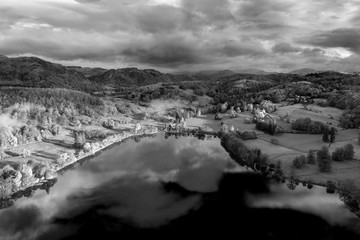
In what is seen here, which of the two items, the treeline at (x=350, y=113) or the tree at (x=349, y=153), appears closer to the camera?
the tree at (x=349, y=153)

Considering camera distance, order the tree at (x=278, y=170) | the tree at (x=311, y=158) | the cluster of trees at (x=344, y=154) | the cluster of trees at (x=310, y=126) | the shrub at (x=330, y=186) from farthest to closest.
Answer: the cluster of trees at (x=310, y=126) → the tree at (x=311, y=158) → the cluster of trees at (x=344, y=154) → the tree at (x=278, y=170) → the shrub at (x=330, y=186)

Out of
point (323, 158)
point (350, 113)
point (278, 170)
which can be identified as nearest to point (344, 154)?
point (323, 158)

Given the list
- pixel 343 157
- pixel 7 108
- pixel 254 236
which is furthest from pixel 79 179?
pixel 7 108

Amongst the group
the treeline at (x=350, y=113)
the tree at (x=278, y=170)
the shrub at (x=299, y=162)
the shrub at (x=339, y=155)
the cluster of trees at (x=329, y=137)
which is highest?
the treeline at (x=350, y=113)

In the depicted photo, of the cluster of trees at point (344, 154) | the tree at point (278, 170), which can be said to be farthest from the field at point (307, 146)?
the tree at point (278, 170)

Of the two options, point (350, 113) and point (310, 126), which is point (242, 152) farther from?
point (350, 113)

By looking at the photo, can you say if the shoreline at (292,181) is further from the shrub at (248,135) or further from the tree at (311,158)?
the shrub at (248,135)

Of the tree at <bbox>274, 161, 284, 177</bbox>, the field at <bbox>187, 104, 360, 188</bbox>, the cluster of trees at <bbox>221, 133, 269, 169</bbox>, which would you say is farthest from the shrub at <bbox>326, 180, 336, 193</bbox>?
the cluster of trees at <bbox>221, 133, 269, 169</bbox>

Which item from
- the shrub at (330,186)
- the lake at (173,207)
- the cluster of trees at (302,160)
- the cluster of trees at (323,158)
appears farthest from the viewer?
the cluster of trees at (302,160)
